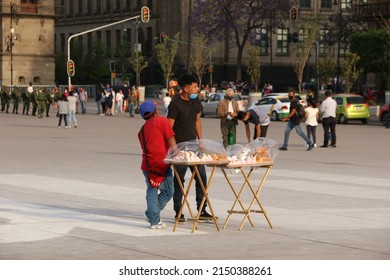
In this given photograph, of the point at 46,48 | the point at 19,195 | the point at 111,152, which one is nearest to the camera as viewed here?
the point at 19,195

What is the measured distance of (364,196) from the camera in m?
18.0

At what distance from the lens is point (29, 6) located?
108562 mm

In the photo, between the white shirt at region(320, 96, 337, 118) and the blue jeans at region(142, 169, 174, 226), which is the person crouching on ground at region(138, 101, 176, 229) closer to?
the blue jeans at region(142, 169, 174, 226)

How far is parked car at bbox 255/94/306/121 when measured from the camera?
56.0 meters

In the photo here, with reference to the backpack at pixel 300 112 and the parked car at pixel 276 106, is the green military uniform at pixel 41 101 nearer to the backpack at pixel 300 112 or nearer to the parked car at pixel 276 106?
the parked car at pixel 276 106

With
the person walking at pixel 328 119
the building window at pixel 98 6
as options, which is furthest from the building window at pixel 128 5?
the person walking at pixel 328 119

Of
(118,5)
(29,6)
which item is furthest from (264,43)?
(29,6)

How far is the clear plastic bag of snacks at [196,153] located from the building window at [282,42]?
104114 millimetres

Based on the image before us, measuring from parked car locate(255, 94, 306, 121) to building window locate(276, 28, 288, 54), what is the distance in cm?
5999

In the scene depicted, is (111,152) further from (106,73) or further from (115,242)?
(106,73)

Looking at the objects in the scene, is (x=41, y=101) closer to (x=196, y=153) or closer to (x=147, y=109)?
(x=147, y=109)

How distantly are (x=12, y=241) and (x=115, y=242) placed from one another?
3.60ft

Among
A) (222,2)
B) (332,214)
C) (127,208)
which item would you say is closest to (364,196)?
(332,214)

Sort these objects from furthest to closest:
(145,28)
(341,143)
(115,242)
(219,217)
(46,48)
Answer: (145,28) → (46,48) → (341,143) → (219,217) → (115,242)
